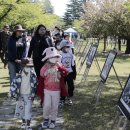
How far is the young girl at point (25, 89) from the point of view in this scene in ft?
26.5

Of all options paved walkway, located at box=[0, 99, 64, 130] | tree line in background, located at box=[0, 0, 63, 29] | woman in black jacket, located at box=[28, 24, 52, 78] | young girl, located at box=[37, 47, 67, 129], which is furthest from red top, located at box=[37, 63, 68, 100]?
tree line in background, located at box=[0, 0, 63, 29]

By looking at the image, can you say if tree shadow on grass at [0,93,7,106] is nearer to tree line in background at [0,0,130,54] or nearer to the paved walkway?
the paved walkway

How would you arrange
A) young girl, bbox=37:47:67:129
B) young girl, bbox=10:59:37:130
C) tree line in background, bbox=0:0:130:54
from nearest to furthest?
1. young girl, bbox=10:59:37:130
2. young girl, bbox=37:47:67:129
3. tree line in background, bbox=0:0:130:54

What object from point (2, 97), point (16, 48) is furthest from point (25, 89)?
point (2, 97)

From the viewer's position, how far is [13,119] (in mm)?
9328

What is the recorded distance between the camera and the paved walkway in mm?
8633

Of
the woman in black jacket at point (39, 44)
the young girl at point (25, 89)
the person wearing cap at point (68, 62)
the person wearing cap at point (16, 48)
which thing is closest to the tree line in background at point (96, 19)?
the person wearing cap at point (16, 48)

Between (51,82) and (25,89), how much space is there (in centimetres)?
52

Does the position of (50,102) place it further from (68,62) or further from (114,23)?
(114,23)

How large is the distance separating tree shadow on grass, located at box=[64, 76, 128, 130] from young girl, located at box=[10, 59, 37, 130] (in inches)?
34.7

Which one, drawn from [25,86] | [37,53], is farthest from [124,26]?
[25,86]

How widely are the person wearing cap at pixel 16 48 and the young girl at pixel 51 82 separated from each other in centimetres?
277

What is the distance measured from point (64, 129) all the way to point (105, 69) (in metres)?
2.76

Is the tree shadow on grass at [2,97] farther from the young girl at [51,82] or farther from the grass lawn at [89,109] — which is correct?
the young girl at [51,82]
